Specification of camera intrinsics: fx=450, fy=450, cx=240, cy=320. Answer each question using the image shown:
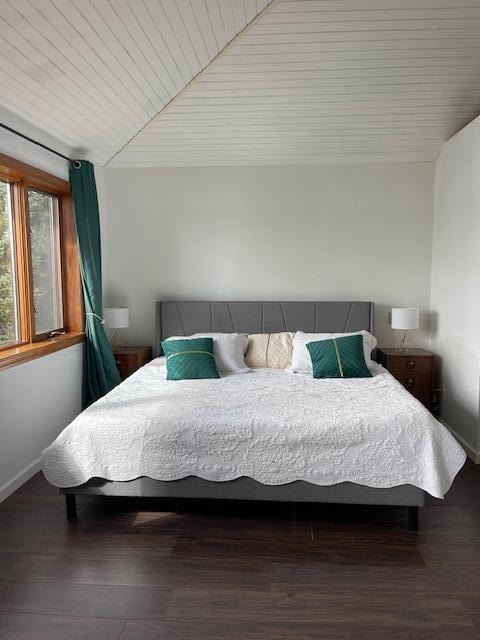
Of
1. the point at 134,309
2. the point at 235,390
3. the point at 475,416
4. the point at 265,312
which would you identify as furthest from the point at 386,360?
the point at 134,309

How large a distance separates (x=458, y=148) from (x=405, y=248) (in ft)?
3.12

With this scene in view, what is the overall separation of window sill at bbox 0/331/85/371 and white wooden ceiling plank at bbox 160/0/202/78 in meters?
2.19

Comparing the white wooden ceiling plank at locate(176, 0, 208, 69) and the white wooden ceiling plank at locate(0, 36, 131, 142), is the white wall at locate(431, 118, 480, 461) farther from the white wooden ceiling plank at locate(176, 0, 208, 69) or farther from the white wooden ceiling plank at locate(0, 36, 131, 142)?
the white wooden ceiling plank at locate(0, 36, 131, 142)

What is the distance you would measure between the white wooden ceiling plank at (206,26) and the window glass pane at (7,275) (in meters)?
1.64

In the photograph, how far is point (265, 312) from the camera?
13.9ft

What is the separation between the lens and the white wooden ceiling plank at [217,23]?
8.24ft

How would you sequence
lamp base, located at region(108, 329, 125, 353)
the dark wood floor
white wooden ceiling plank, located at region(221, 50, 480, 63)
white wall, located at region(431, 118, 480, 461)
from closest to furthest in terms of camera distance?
the dark wood floor < white wooden ceiling plank, located at region(221, 50, 480, 63) < white wall, located at region(431, 118, 480, 461) < lamp base, located at region(108, 329, 125, 353)

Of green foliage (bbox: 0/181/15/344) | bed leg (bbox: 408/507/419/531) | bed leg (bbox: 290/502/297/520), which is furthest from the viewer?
green foliage (bbox: 0/181/15/344)

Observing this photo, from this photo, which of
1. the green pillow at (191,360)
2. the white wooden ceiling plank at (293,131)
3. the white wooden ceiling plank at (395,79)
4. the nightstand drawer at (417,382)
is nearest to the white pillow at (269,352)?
the green pillow at (191,360)

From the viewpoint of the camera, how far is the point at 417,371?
12.8 feet

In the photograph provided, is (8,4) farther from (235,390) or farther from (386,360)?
(386,360)

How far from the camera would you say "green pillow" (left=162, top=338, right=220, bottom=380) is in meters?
3.38

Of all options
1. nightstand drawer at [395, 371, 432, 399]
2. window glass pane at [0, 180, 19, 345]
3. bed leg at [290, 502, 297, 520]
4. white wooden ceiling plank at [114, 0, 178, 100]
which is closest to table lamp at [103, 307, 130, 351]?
window glass pane at [0, 180, 19, 345]

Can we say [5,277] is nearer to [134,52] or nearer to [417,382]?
[134,52]
